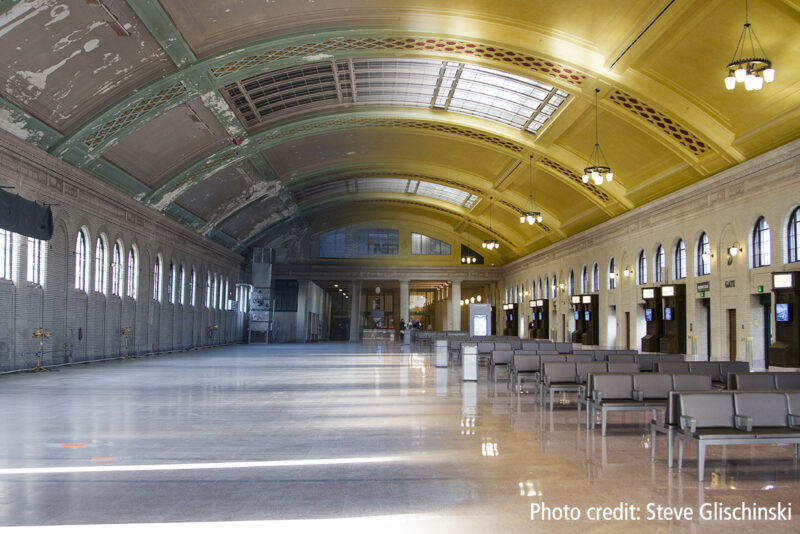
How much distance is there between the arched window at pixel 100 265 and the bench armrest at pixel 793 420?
23460 mm

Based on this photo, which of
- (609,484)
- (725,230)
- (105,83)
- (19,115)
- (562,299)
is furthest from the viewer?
(562,299)

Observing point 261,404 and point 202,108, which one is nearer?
point 261,404

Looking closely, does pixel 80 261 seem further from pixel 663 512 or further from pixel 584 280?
pixel 584 280

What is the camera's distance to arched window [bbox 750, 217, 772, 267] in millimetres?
19531

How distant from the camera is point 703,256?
917 inches

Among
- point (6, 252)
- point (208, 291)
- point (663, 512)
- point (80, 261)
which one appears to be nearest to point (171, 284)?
point (208, 291)

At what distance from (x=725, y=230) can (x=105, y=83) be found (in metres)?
19.4

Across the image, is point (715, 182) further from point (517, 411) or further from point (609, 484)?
point (609, 484)

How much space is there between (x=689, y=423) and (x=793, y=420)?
4.29ft

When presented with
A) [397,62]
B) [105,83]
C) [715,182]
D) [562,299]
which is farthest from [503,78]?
[562,299]

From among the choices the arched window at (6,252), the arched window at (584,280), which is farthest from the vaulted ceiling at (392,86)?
the arched window at (584,280)

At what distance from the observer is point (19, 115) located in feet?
58.0

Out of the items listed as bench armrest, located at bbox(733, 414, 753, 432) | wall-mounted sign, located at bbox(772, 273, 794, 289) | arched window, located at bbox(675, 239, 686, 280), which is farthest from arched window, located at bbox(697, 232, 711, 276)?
bench armrest, located at bbox(733, 414, 753, 432)

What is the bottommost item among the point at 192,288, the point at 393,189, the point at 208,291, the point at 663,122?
the point at 208,291
